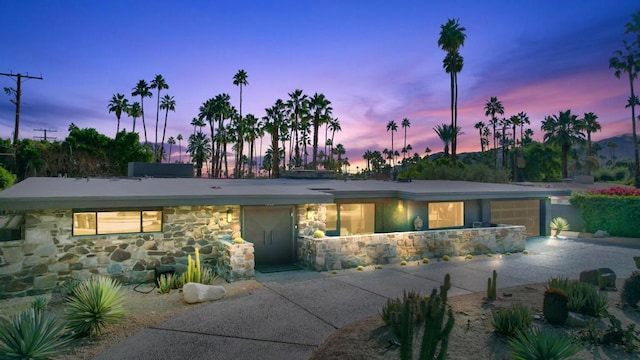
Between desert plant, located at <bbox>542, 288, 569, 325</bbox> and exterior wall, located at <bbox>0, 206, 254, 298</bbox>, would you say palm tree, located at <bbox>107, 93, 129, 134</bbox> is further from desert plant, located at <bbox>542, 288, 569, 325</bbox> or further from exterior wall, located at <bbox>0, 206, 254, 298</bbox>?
desert plant, located at <bbox>542, 288, 569, 325</bbox>

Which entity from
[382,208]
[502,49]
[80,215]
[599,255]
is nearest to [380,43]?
[502,49]

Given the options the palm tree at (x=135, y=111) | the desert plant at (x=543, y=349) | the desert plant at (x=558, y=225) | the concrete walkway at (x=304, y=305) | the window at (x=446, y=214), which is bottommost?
the concrete walkway at (x=304, y=305)

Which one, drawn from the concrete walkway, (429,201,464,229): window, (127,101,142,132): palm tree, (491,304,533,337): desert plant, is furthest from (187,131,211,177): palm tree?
(491,304,533,337): desert plant

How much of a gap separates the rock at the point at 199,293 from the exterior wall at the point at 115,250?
178 cm

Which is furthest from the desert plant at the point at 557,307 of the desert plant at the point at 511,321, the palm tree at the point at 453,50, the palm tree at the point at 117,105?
the palm tree at the point at 117,105

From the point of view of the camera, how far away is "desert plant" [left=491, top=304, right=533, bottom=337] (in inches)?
256

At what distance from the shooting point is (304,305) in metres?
8.53

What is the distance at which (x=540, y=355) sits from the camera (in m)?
5.31

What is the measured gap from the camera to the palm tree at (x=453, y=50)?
43616 millimetres

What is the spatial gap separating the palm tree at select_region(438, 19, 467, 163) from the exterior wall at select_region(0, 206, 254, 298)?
37441mm

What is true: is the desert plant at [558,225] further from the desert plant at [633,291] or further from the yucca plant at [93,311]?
the yucca plant at [93,311]

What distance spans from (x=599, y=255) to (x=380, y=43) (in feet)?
44.5

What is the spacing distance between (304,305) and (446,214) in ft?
36.5

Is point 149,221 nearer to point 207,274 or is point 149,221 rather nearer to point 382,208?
point 207,274
